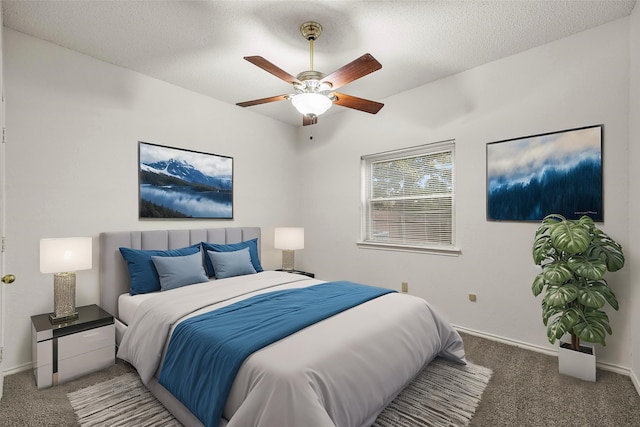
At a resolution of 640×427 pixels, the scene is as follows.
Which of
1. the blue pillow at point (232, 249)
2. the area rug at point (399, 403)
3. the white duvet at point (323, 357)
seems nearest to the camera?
the white duvet at point (323, 357)

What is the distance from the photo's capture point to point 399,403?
6.72ft

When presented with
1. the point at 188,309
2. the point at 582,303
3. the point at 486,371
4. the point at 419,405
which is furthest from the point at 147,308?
the point at 582,303

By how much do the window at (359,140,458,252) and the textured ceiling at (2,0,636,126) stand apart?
996 mm

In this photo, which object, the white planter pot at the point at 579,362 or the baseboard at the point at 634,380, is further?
the white planter pot at the point at 579,362

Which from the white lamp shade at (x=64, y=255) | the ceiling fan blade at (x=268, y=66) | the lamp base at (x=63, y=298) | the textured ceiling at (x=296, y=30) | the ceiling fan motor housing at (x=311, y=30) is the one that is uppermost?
the textured ceiling at (x=296, y=30)

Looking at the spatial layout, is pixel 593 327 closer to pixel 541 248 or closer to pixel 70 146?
pixel 541 248

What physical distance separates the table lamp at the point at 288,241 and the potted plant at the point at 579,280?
107 inches

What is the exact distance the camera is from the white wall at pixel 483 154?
8.09 ft

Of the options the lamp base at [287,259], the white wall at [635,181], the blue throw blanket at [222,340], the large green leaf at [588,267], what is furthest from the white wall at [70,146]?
the white wall at [635,181]

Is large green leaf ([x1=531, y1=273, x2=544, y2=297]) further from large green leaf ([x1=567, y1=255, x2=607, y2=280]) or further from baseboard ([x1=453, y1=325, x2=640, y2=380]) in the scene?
baseboard ([x1=453, y1=325, x2=640, y2=380])

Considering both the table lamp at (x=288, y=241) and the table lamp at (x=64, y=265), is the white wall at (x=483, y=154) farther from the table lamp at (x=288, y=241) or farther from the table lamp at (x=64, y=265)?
the table lamp at (x=64, y=265)

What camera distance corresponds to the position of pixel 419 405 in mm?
2027

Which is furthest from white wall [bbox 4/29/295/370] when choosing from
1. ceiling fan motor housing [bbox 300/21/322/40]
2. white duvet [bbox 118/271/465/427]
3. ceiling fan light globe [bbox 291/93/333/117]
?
ceiling fan light globe [bbox 291/93/333/117]

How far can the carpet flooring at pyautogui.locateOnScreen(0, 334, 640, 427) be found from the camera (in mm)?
1888
